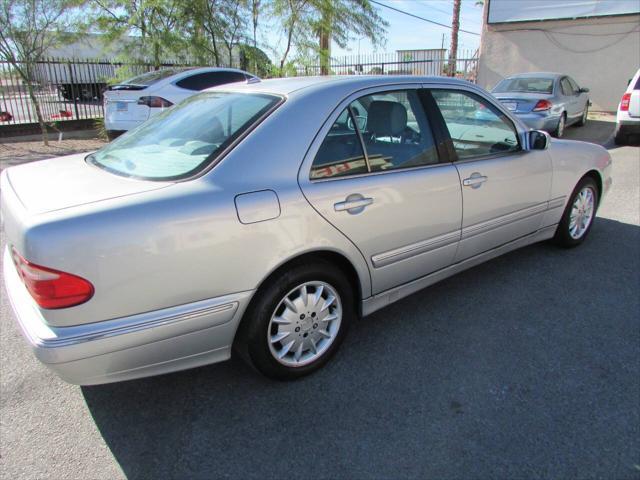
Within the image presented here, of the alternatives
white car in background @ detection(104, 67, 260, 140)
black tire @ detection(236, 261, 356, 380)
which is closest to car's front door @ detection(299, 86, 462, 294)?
black tire @ detection(236, 261, 356, 380)

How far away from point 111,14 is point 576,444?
12980 millimetres

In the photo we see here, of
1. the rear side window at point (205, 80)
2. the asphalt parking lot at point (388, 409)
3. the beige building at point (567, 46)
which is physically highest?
the beige building at point (567, 46)

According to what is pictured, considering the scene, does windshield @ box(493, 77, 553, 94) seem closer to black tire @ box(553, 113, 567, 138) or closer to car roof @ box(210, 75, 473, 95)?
black tire @ box(553, 113, 567, 138)

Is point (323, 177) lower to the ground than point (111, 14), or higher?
lower

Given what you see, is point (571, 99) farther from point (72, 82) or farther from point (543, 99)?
point (72, 82)

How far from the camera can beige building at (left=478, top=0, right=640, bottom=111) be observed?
1667 cm

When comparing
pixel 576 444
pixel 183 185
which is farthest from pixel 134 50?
pixel 576 444

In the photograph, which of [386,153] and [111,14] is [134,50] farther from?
[386,153]

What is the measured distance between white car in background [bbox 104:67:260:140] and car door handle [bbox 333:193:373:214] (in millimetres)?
6336

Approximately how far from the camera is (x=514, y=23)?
59.3 feet

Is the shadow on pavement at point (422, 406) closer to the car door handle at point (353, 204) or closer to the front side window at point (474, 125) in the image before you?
the car door handle at point (353, 204)

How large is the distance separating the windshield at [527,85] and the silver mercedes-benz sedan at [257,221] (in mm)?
8386

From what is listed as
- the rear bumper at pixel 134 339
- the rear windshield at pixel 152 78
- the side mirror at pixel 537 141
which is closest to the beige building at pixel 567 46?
the rear windshield at pixel 152 78

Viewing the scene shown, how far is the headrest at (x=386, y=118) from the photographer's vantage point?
3068mm
